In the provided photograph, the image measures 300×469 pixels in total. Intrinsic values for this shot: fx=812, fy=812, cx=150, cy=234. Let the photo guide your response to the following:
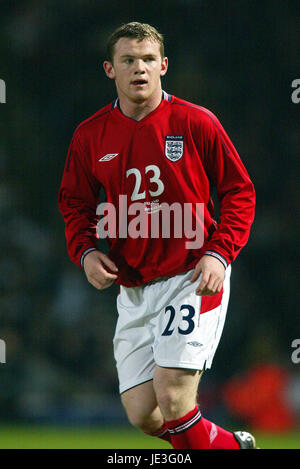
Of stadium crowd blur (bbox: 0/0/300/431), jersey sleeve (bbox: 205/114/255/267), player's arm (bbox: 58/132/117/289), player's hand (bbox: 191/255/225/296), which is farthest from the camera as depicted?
stadium crowd blur (bbox: 0/0/300/431)

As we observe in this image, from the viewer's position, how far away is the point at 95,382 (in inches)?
252

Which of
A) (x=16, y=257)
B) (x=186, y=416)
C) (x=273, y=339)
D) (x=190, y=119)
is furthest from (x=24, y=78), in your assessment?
(x=186, y=416)

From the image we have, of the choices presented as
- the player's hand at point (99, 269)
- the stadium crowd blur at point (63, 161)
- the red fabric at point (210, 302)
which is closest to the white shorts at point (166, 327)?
the red fabric at point (210, 302)

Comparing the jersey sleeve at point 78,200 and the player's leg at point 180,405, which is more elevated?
the jersey sleeve at point 78,200

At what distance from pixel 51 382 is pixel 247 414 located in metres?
1.54

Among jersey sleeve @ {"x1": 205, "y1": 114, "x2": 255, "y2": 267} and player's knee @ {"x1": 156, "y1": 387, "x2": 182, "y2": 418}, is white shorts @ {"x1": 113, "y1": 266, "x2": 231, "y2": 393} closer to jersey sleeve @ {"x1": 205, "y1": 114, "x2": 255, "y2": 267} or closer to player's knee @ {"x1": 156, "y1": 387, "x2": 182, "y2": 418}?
player's knee @ {"x1": 156, "y1": 387, "x2": 182, "y2": 418}

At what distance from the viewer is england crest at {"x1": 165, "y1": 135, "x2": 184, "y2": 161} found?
3633 millimetres

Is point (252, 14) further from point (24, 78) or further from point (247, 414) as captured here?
point (247, 414)

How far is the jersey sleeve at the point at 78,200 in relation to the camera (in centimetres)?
385

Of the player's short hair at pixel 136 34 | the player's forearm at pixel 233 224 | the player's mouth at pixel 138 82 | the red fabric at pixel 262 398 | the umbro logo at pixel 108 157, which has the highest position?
the player's short hair at pixel 136 34

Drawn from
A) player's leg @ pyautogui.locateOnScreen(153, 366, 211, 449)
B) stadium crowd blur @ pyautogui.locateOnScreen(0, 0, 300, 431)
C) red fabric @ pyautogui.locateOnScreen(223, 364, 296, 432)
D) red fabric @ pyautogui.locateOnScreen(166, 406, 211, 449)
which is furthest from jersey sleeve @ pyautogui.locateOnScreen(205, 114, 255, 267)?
stadium crowd blur @ pyautogui.locateOnScreen(0, 0, 300, 431)

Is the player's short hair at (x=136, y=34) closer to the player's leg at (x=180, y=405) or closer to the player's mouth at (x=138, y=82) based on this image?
the player's mouth at (x=138, y=82)

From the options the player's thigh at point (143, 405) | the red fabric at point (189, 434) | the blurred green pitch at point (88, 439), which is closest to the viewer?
the red fabric at point (189, 434)

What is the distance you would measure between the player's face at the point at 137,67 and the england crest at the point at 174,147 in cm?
22
